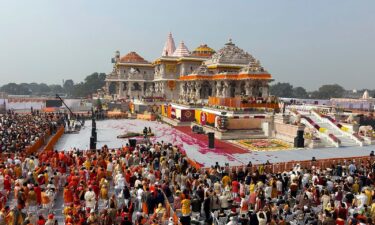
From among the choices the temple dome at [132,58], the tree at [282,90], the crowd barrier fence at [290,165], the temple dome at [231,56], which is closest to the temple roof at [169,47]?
the temple dome at [132,58]

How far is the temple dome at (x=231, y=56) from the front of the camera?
47969mm

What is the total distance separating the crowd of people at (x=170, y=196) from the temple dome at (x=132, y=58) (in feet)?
187

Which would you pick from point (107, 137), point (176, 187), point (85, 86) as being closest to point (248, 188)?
point (176, 187)

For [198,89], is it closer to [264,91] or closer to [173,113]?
[173,113]

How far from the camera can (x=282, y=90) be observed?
140750mm

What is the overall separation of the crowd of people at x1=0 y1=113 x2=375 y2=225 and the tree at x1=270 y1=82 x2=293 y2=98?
120931 millimetres

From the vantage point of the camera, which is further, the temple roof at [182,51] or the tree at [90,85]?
the tree at [90,85]

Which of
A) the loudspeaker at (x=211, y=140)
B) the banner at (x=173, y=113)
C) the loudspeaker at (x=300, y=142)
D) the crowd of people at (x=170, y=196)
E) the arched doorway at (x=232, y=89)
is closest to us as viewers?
the crowd of people at (x=170, y=196)

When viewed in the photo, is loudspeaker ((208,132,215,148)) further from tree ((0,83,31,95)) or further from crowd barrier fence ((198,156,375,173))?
tree ((0,83,31,95))

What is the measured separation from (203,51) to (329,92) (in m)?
90.6

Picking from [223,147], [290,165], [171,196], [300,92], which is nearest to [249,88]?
[223,147]

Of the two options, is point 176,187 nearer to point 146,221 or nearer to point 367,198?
point 146,221

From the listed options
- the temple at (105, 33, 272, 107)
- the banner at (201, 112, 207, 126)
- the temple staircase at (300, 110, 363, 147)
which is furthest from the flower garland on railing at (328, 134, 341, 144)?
the banner at (201, 112, 207, 126)

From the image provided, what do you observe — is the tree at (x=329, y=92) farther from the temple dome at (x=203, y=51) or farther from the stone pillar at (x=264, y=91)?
the stone pillar at (x=264, y=91)
